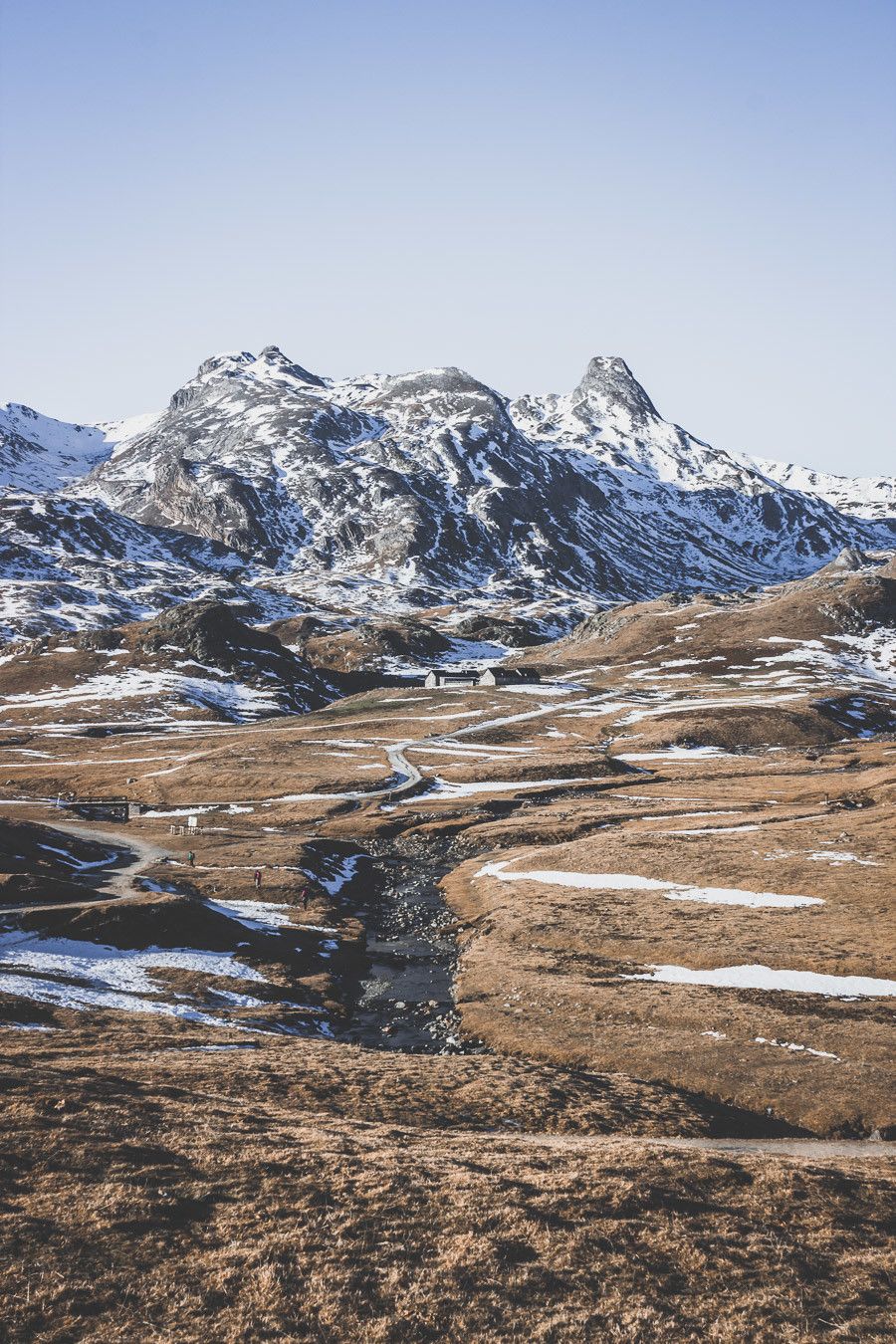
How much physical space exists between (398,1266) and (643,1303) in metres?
5.02

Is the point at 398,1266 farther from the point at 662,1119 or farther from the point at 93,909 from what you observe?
the point at 93,909

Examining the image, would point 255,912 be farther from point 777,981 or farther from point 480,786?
point 480,786

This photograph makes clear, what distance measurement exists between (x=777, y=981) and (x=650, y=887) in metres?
20.8

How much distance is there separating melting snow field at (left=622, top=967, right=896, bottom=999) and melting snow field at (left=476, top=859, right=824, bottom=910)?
12.3 metres

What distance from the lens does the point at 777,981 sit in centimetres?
4531

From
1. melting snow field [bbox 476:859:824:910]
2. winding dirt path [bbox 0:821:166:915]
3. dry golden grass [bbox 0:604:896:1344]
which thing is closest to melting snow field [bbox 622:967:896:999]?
dry golden grass [bbox 0:604:896:1344]

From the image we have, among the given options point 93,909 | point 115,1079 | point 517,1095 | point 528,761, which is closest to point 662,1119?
point 517,1095

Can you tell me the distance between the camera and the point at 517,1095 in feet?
104

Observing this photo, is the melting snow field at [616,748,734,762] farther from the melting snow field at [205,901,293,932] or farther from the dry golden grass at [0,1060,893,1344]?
the dry golden grass at [0,1060,893,1344]

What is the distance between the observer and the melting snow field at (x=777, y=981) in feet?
141

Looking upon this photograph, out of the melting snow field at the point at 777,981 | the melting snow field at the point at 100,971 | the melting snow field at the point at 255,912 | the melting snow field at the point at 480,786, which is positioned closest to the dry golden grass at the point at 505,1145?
the melting snow field at the point at 777,981

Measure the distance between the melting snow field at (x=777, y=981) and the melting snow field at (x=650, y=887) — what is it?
40.4 ft

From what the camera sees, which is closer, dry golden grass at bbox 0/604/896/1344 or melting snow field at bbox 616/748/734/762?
dry golden grass at bbox 0/604/896/1344

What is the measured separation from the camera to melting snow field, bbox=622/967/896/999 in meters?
43.0
